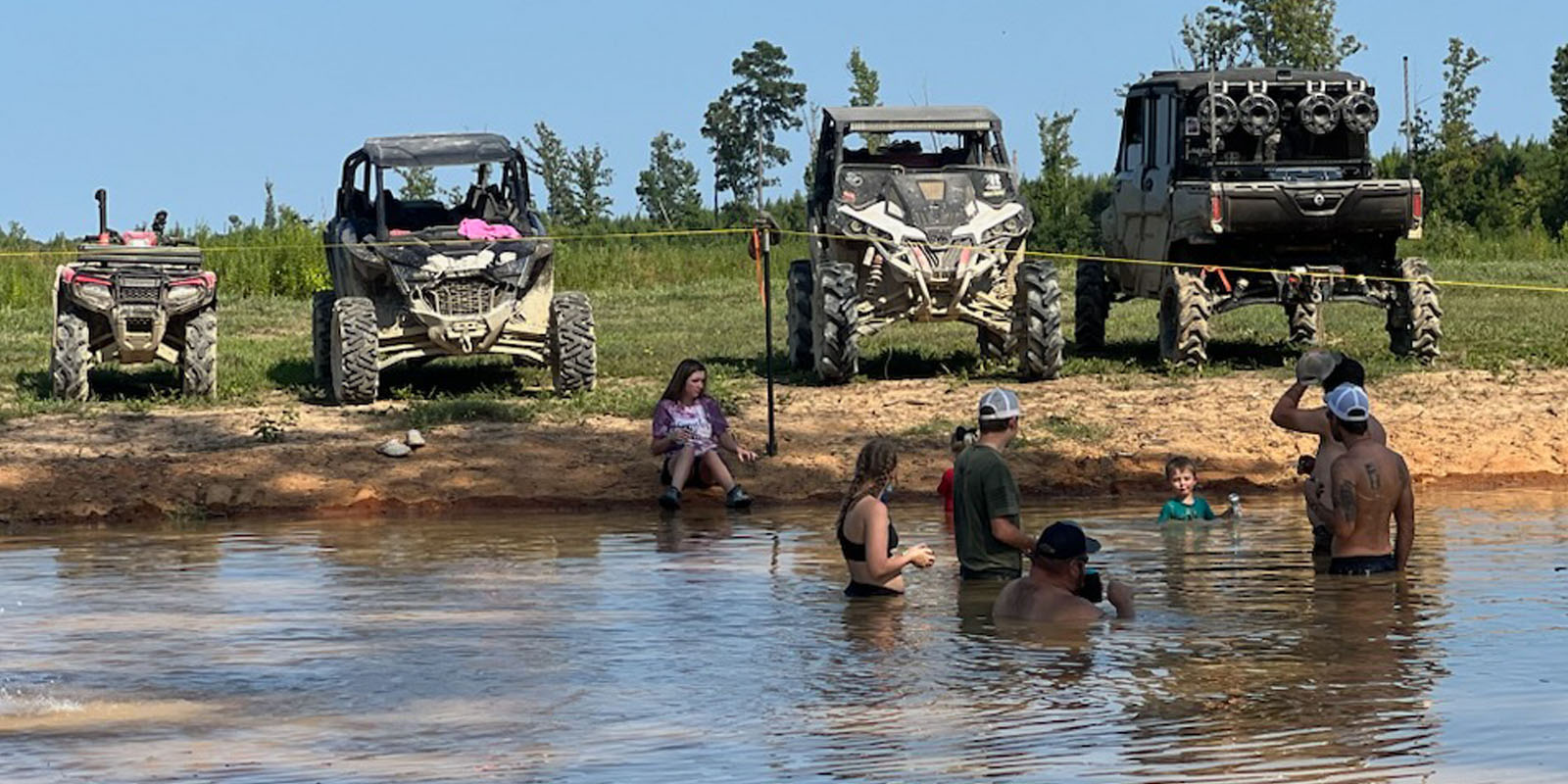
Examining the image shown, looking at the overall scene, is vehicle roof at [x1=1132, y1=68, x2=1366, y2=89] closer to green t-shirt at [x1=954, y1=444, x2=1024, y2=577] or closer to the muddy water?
the muddy water

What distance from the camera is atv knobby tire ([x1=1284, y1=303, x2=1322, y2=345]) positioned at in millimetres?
23312

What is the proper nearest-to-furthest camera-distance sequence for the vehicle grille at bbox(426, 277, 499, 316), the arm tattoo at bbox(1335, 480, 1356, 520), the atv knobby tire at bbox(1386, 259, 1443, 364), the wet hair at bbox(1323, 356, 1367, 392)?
the arm tattoo at bbox(1335, 480, 1356, 520), the wet hair at bbox(1323, 356, 1367, 392), the vehicle grille at bbox(426, 277, 499, 316), the atv knobby tire at bbox(1386, 259, 1443, 364)

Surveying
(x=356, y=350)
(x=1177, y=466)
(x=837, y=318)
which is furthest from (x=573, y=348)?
(x=1177, y=466)

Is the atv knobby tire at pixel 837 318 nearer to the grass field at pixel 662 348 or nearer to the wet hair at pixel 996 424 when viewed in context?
the grass field at pixel 662 348

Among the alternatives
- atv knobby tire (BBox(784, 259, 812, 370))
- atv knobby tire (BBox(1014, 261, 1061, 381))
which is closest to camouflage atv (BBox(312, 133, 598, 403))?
atv knobby tire (BBox(784, 259, 812, 370))

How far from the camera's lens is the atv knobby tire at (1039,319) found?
70.8 ft

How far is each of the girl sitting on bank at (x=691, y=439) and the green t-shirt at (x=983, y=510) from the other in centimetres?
467

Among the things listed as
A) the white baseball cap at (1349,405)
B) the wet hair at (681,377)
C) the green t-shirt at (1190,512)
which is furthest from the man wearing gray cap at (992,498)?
the wet hair at (681,377)

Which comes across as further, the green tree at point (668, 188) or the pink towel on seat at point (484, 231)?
the green tree at point (668, 188)

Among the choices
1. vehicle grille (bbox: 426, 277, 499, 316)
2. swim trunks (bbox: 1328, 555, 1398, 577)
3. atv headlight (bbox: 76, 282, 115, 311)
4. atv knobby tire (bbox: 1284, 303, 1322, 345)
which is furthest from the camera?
atv knobby tire (bbox: 1284, 303, 1322, 345)

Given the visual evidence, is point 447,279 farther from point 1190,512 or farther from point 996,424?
point 996,424

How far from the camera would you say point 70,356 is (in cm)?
2108

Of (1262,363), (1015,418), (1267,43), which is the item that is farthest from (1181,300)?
(1267,43)

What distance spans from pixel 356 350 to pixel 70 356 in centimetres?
244
